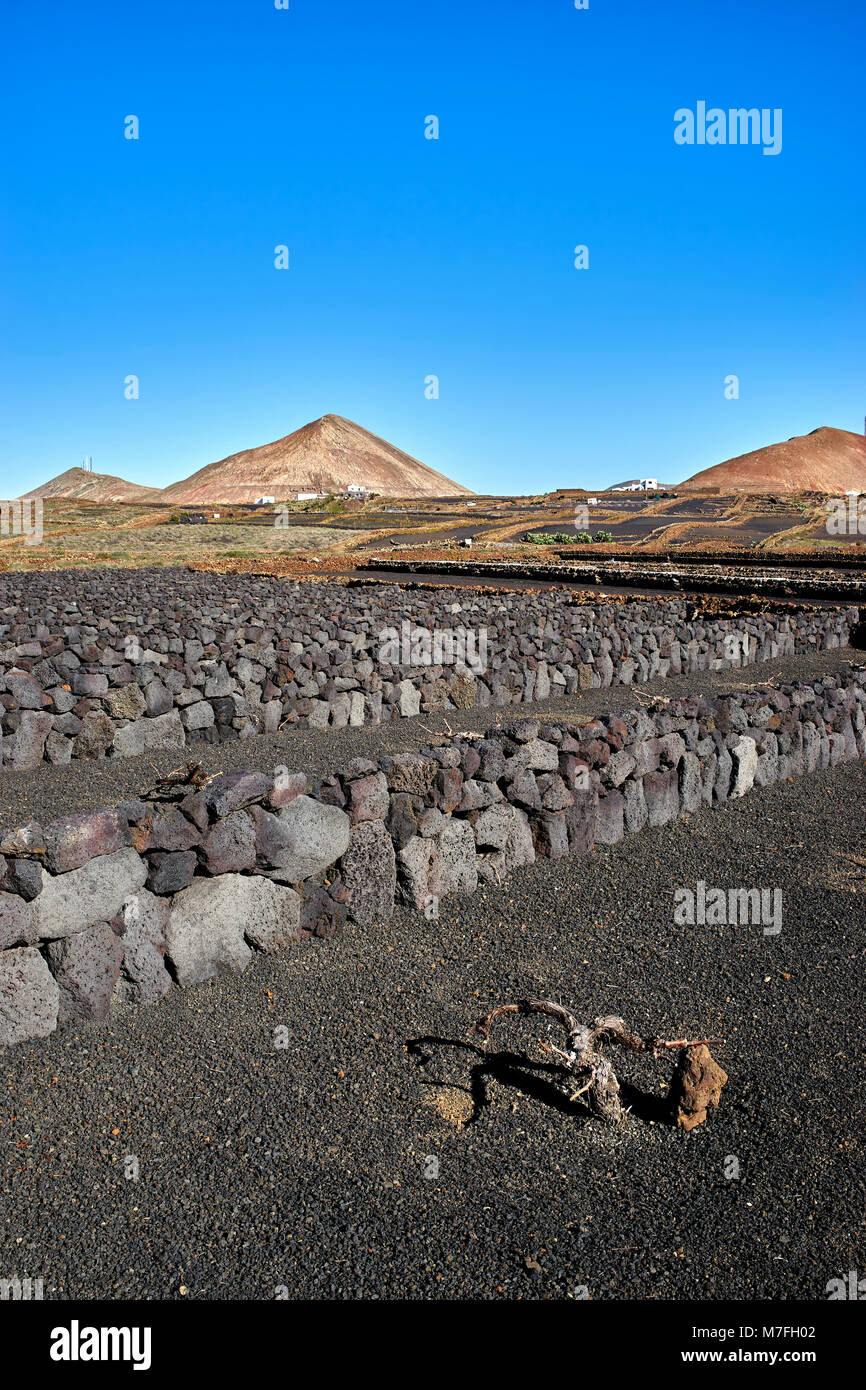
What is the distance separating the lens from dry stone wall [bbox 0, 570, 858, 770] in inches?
→ 466

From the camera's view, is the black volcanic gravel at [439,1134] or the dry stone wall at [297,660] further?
the dry stone wall at [297,660]

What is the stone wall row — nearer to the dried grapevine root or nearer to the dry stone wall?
the dried grapevine root

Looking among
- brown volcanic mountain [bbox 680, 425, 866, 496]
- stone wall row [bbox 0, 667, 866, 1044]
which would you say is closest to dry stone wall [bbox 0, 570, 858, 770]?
stone wall row [bbox 0, 667, 866, 1044]

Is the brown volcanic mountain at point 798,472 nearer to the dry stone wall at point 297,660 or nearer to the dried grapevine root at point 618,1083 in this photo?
the dry stone wall at point 297,660

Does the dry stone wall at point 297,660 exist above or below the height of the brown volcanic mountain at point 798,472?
below

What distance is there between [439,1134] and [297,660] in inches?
398

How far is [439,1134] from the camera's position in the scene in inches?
173

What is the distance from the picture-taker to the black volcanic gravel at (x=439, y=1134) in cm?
361

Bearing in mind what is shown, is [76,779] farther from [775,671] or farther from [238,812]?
[775,671]

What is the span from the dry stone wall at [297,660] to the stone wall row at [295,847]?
552 centimetres

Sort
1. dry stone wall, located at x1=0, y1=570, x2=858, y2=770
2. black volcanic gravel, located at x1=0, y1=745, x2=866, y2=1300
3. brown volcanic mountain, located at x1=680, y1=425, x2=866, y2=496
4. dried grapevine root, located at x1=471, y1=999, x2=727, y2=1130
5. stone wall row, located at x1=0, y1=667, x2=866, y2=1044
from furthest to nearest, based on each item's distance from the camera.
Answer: brown volcanic mountain, located at x1=680, y1=425, x2=866, y2=496 → dry stone wall, located at x1=0, y1=570, x2=858, y2=770 → stone wall row, located at x1=0, y1=667, x2=866, y2=1044 → dried grapevine root, located at x1=471, y1=999, x2=727, y2=1130 → black volcanic gravel, located at x1=0, y1=745, x2=866, y2=1300

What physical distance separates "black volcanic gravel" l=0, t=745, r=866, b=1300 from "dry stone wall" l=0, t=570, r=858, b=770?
6861 millimetres

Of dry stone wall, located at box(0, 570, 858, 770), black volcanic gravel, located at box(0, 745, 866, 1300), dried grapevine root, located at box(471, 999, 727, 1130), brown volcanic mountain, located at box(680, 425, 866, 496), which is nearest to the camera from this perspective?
black volcanic gravel, located at box(0, 745, 866, 1300)

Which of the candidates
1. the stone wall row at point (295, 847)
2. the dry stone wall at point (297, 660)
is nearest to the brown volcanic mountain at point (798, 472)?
the dry stone wall at point (297, 660)
